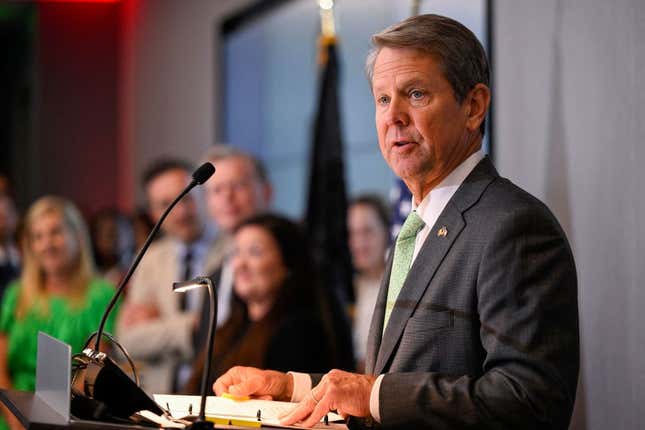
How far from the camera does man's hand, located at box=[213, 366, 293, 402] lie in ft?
7.07

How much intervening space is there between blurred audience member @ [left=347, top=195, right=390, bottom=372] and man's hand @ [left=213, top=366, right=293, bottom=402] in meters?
2.87

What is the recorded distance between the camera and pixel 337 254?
5516 mm

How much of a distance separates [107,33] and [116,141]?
3.51ft

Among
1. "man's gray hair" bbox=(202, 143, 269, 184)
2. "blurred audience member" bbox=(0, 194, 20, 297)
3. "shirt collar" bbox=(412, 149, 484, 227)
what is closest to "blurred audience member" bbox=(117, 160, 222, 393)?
"man's gray hair" bbox=(202, 143, 269, 184)

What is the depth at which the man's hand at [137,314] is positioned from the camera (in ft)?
18.1

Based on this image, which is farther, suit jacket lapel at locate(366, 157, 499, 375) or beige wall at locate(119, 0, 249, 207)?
beige wall at locate(119, 0, 249, 207)

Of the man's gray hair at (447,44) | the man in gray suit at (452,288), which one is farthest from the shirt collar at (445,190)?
the man's gray hair at (447,44)

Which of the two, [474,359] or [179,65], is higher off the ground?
[179,65]

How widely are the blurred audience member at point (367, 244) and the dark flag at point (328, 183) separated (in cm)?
15

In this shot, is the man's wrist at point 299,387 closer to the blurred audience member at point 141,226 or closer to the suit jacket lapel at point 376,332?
the suit jacket lapel at point 376,332

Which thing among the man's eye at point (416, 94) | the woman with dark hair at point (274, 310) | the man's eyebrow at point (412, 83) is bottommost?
the woman with dark hair at point (274, 310)

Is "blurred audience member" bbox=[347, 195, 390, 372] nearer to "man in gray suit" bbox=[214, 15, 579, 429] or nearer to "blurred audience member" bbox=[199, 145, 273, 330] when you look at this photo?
"blurred audience member" bbox=[199, 145, 273, 330]

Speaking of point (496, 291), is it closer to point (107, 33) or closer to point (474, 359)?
point (474, 359)

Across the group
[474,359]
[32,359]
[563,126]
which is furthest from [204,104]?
[474,359]
